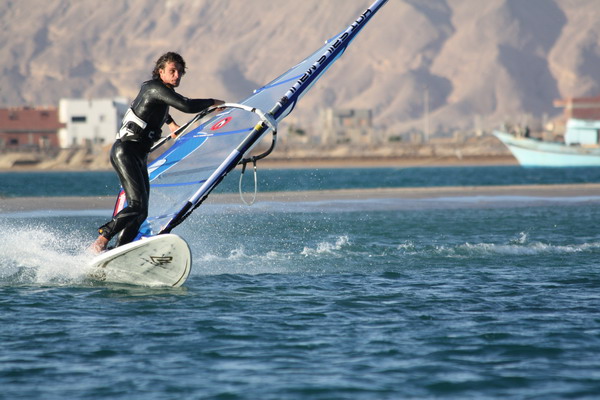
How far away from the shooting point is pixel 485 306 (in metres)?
9.70

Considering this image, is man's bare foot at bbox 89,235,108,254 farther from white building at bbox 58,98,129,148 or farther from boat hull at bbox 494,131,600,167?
white building at bbox 58,98,129,148

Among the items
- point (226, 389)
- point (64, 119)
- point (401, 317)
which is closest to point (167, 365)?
point (226, 389)

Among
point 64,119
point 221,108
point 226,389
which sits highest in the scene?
point 64,119

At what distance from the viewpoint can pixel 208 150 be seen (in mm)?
11328

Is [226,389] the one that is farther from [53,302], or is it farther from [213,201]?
[213,201]

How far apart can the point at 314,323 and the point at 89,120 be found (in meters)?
121

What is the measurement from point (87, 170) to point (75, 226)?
83404mm

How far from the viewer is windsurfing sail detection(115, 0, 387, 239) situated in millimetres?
10664

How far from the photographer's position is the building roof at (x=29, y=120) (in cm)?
12794

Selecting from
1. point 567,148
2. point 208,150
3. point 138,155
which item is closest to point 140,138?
point 138,155

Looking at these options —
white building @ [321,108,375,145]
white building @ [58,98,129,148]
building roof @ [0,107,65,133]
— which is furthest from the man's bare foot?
white building @ [321,108,375,145]

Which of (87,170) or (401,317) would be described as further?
(87,170)

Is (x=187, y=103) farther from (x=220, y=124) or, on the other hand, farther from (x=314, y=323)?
(x=314, y=323)

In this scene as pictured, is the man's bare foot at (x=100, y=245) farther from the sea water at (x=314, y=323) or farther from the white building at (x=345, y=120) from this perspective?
the white building at (x=345, y=120)
